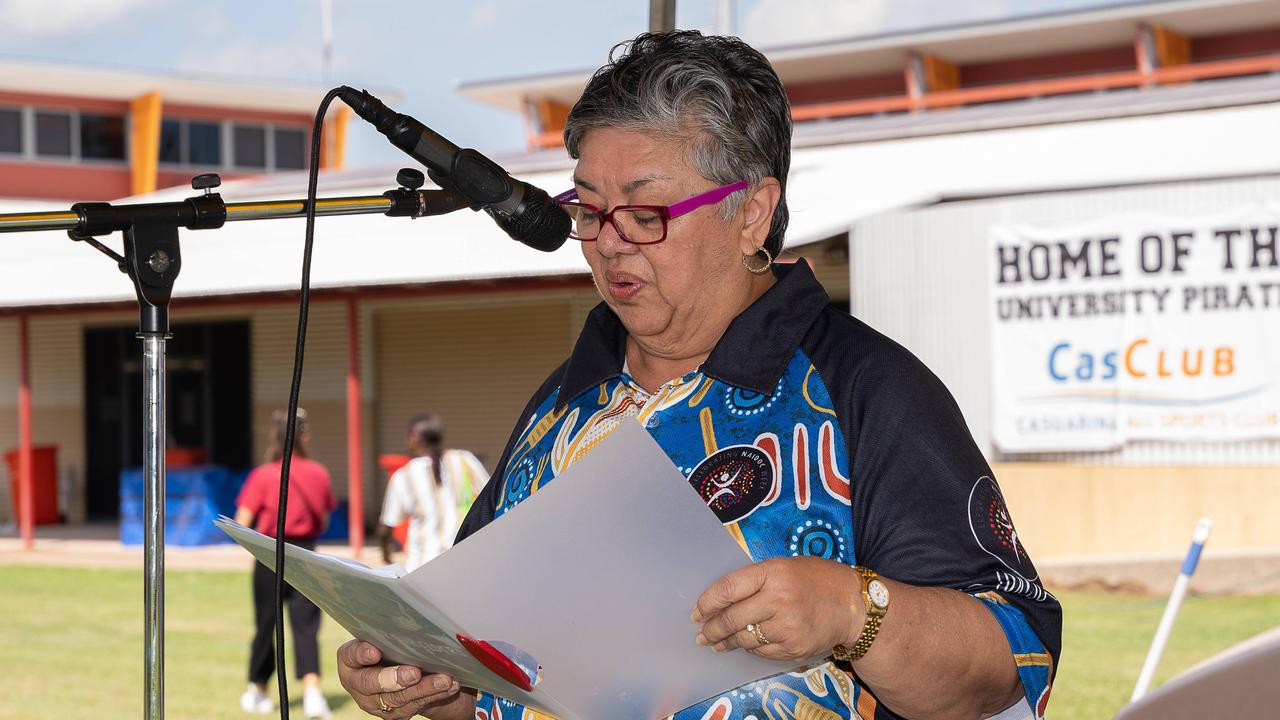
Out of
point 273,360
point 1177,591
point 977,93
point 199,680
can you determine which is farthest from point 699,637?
point 977,93

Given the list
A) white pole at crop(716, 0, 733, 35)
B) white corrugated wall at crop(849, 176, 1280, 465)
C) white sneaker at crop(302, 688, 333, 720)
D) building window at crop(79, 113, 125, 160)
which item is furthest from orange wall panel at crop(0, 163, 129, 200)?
white sneaker at crop(302, 688, 333, 720)

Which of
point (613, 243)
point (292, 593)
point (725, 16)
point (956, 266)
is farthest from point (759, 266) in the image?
point (725, 16)

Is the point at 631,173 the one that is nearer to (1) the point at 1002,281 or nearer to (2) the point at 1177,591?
(2) the point at 1177,591

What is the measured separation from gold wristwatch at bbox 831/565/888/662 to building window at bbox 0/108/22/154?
31492mm

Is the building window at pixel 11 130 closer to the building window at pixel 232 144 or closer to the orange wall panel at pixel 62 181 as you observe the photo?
the orange wall panel at pixel 62 181

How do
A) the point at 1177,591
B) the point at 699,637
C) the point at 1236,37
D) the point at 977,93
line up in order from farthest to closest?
1. the point at 1236,37
2. the point at 977,93
3. the point at 1177,591
4. the point at 699,637

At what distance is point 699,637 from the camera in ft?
5.33

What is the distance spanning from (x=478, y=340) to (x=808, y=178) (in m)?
8.49

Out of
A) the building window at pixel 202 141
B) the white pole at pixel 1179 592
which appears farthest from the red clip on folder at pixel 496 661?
the building window at pixel 202 141

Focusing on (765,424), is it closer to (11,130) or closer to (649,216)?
(649,216)

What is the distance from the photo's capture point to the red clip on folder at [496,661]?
170 centimetres

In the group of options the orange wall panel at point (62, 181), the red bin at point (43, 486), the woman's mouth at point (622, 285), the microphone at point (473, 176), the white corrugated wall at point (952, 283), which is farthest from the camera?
the orange wall panel at point (62, 181)

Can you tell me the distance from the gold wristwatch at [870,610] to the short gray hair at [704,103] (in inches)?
22.2

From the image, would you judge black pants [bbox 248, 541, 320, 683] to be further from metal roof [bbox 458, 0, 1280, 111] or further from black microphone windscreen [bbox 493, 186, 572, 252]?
metal roof [bbox 458, 0, 1280, 111]
